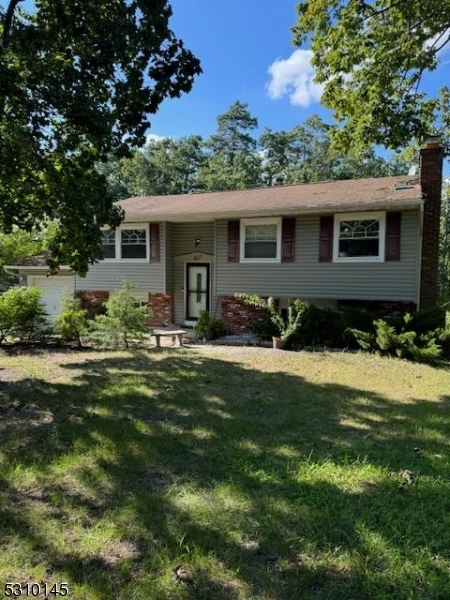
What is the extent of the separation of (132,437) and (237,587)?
2.36 m

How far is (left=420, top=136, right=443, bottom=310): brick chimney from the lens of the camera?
475 inches

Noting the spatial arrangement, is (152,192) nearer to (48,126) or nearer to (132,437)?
(48,126)

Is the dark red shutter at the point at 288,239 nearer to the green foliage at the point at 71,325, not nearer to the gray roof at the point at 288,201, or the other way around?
the gray roof at the point at 288,201

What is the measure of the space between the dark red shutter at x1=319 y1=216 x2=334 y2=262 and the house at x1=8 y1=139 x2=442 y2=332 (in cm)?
3

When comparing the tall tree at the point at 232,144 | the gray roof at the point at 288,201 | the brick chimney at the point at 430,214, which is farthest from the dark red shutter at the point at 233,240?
the tall tree at the point at 232,144

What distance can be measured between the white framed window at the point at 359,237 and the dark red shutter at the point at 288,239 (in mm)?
1157

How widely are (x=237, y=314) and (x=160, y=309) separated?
110 inches

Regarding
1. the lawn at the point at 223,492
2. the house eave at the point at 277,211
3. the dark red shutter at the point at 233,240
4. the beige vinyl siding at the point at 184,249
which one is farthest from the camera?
the beige vinyl siding at the point at 184,249

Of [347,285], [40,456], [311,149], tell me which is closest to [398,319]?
[347,285]

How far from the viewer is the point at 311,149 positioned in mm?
41875

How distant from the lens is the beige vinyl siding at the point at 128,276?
14.0m

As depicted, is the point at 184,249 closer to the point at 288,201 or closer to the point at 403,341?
the point at 288,201

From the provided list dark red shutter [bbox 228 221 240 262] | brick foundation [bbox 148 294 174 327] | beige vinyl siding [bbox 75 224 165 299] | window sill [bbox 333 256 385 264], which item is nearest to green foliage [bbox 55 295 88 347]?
beige vinyl siding [bbox 75 224 165 299]

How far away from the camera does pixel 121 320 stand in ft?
33.6
